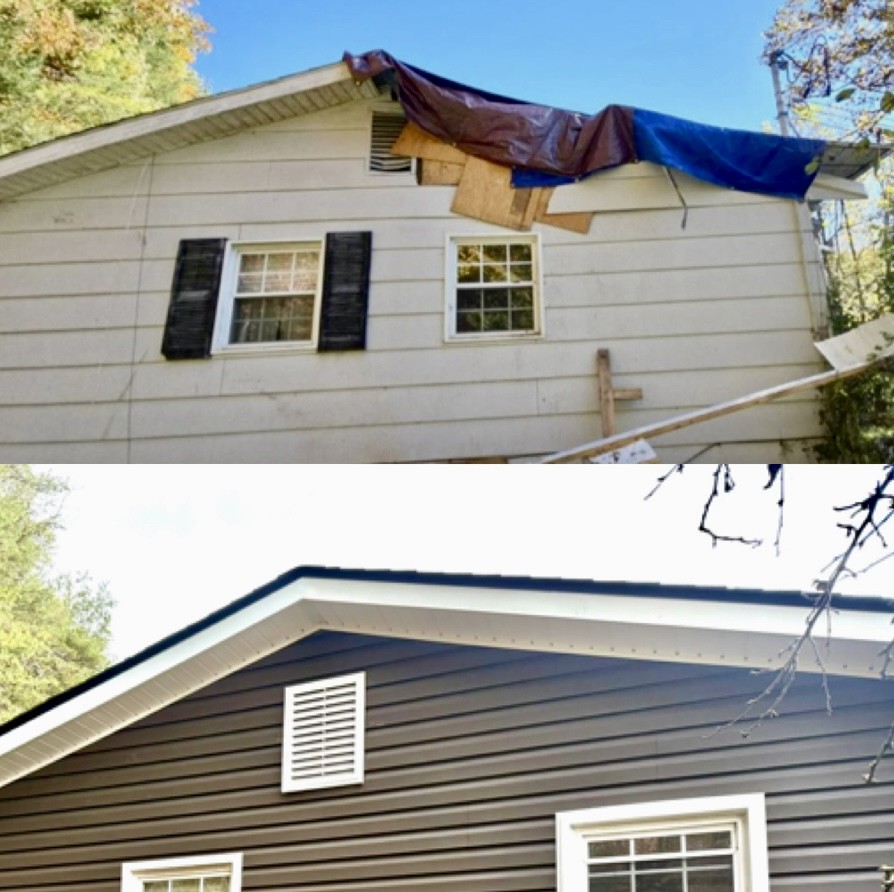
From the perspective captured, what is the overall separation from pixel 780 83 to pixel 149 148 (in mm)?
5096

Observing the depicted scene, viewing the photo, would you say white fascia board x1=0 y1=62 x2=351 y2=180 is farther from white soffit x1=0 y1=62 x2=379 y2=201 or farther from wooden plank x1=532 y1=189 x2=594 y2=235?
wooden plank x1=532 y1=189 x2=594 y2=235

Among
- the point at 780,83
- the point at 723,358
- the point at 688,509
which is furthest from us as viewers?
the point at 780,83

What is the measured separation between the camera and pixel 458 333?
7703 mm

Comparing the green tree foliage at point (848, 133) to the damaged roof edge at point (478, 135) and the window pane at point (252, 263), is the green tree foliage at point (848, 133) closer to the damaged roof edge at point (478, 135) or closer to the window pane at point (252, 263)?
the damaged roof edge at point (478, 135)

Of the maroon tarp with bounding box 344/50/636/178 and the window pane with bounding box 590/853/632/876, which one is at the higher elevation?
the maroon tarp with bounding box 344/50/636/178

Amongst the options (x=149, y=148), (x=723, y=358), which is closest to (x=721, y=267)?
(x=723, y=358)

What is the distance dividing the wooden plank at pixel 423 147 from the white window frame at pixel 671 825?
4.81 metres

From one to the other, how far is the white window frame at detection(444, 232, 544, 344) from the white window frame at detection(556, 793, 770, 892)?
3442 millimetres

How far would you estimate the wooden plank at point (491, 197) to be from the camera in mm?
7945

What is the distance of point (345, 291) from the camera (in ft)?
25.4

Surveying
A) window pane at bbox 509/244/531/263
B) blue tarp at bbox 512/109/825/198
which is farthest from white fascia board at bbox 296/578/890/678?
blue tarp at bbox 512/109/825/198

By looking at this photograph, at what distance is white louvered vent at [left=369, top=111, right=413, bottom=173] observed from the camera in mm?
8141

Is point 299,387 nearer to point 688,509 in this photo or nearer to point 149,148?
point 149,148

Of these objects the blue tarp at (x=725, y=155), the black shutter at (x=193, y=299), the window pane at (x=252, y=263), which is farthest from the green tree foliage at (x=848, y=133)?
A: the black shutter at (x=193, y=299)
